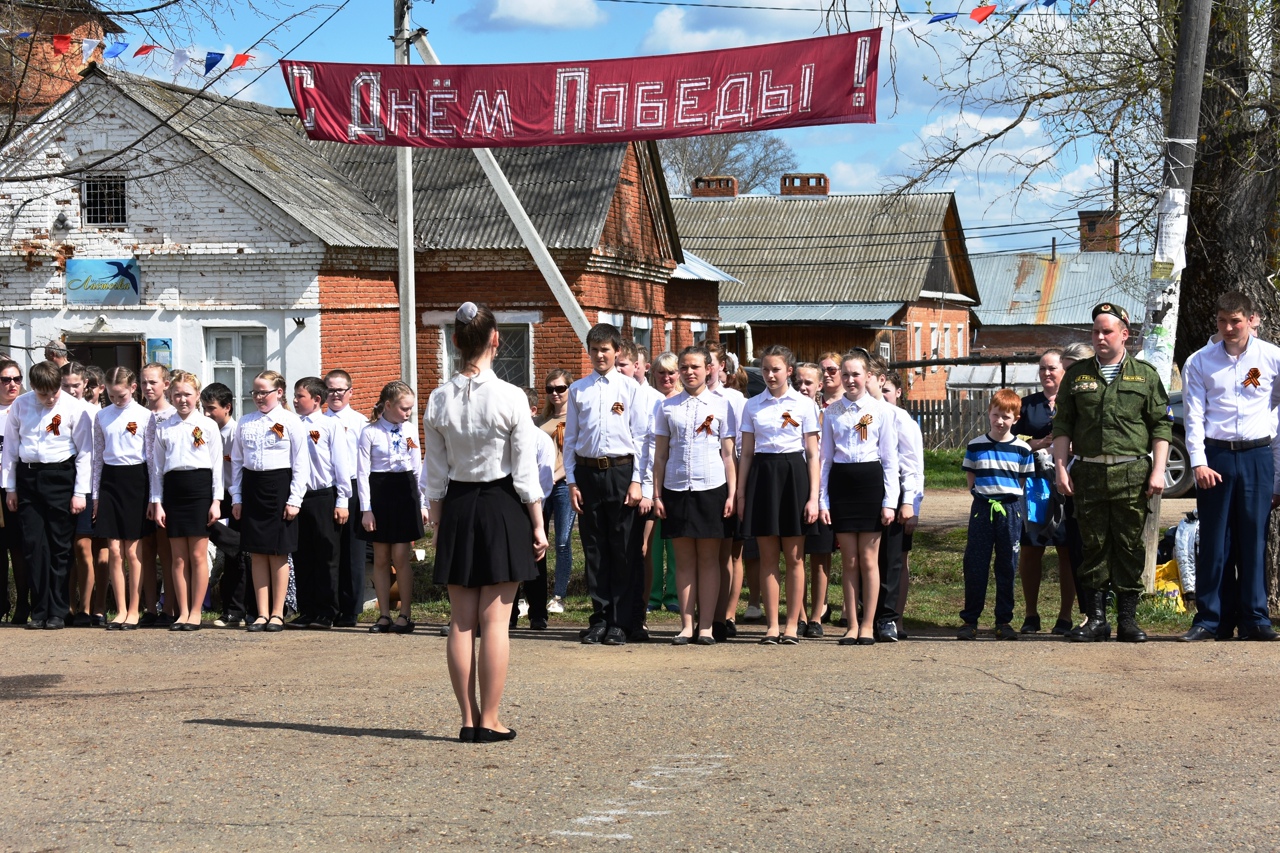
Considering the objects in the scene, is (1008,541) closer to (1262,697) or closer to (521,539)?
(1262,697)

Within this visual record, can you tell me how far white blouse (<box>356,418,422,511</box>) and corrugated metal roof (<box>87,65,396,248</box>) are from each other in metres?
12.0

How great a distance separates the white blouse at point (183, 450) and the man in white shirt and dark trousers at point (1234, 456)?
21.7 feet

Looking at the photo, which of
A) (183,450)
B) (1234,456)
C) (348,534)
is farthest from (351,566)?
(1234,456)

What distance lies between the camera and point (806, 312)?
153ft

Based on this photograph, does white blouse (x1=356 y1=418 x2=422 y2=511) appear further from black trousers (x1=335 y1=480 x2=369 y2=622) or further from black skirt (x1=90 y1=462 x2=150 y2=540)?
black skirt (x1=90 y1=462 x2=150 y2=540)

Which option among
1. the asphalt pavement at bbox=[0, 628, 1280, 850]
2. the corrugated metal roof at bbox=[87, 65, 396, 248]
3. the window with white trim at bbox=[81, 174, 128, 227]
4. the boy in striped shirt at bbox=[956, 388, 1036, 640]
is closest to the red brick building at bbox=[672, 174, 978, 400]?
the corrugated metal roof at bbox=[87, 65, 396, 248]

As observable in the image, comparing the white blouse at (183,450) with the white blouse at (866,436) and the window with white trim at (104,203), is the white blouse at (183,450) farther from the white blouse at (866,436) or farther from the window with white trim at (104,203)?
the window with white trim at (104,203)

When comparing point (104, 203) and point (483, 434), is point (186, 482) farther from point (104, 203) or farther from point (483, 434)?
point (104, 203)

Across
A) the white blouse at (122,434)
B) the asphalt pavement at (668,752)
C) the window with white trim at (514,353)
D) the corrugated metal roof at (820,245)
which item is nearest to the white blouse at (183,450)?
the white blouse at (122,434)

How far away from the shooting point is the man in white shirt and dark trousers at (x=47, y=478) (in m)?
10.8

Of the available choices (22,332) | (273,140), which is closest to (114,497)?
(22,332)

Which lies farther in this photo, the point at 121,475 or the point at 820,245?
the point at 820,245

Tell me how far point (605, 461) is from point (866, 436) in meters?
1.69

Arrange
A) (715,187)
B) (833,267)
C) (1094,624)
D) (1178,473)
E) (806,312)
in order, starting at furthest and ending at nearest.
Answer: (715,187) → (833,267) → (806,312) → (1178,473) → (1094,624)
